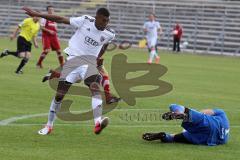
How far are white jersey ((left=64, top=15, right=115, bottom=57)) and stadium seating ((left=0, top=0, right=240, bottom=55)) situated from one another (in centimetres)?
3258

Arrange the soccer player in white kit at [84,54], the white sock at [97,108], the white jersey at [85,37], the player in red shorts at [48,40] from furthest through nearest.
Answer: the player in red shorts at [48,40] < the white jersey at [85,37] < the soccer player in white kit at [84,54] < the white sock at [97,108]

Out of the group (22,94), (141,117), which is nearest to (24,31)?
(22,94)

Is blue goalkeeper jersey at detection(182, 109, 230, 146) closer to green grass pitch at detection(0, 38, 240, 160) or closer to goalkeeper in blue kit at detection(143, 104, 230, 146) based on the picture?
goalkeeper in blue kit at detection(143, 104, 230, 146)

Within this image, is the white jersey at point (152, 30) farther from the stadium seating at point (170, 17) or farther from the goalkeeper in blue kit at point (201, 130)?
the goalkeeper in blue kit at point (201, 130)

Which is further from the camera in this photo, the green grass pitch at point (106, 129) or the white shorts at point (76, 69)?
the white shorts at point (76, 69)

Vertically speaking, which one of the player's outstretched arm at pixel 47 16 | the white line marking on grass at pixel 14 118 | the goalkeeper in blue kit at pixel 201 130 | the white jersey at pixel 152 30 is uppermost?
the player's outstretched arm at pixel 47 16

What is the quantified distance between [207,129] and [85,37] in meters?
2.58

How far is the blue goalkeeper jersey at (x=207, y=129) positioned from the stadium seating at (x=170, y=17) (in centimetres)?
3303

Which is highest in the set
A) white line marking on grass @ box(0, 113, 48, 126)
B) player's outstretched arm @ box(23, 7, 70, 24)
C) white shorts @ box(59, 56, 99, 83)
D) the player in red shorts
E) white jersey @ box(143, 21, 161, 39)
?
player's outstretched arm @ box(23, 7, 70, 24)

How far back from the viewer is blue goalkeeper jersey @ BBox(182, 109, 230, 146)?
9.20 meters

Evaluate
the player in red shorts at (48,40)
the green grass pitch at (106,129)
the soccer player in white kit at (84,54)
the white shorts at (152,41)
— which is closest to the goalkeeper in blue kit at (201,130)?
the green grass pitch at (106,129)

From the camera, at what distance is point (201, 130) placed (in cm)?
934

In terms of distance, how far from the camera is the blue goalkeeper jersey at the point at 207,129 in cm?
920

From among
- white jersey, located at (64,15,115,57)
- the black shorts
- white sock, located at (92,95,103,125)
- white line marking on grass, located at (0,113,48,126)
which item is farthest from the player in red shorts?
white sock, located at (92,95,103,125)
